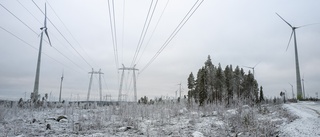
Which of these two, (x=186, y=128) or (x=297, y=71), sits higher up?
(x=297, y=71)

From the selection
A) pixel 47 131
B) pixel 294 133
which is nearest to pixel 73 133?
pixel 47 131

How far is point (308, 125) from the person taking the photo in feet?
21.7

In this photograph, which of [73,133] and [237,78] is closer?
[73,133]

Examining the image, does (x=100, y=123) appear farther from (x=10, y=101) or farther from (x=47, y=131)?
(x=10, y=101)

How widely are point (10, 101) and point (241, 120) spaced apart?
1896cm

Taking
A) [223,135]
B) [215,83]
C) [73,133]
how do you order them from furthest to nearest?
1. [215,83]
2. [73,133]
3. [223,135]

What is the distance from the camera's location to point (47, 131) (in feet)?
30.3

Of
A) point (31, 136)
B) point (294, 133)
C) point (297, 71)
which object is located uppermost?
point (297, 71)

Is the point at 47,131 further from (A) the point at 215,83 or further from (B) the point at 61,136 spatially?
(A) the point at 215,83

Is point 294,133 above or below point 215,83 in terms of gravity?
below

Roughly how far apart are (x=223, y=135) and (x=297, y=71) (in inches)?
1001

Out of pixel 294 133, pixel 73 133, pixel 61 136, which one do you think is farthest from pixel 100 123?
pixel 294 133

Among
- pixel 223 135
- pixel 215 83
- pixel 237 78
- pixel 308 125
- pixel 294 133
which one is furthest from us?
pixel 237 78

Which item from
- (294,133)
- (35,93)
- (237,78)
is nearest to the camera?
(294,133)
